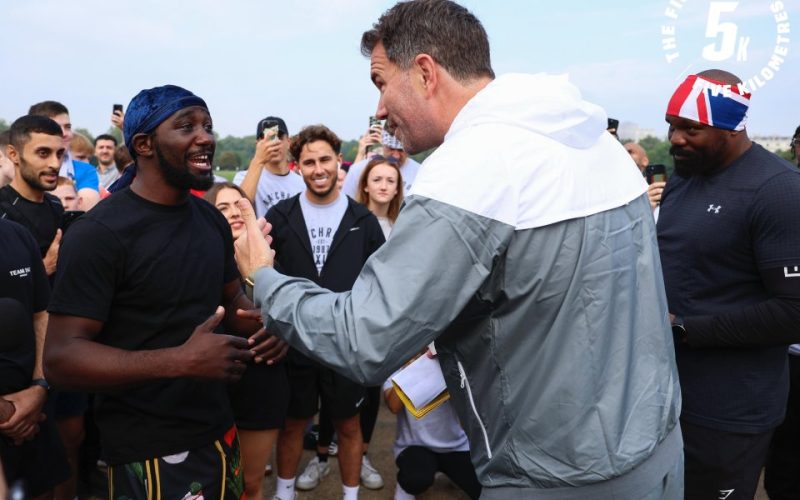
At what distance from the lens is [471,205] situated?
Answer: 1485 mm

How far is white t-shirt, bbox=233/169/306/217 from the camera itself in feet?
19.0

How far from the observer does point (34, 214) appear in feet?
14.5

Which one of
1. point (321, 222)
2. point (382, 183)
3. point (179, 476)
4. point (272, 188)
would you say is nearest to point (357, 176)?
point (382, 183)

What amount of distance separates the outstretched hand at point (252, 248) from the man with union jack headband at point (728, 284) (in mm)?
1790

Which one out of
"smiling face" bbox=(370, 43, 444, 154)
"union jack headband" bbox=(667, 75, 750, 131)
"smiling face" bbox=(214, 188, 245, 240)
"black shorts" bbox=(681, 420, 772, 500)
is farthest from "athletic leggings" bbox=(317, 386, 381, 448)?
"smiling face" bbox=(370, 43, 444, 154)

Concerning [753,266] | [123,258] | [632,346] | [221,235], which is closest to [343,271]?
[221,235]

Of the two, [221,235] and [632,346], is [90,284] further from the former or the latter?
[632,346]

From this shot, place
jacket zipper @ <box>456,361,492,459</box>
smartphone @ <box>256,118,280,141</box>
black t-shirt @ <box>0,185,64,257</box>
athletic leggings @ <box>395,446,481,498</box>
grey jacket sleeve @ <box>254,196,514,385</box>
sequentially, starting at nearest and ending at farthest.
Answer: grey jacket sleeve @ <box>254,196,514,385</box> → jacket zipper @ <box>456,361,492,459</box> → athletic leggings @ <box>395,446,481,498</box> → black t-shirt @ <box>0,185,64,257</box> → smartphone @ <box>256,118,280,141</box>

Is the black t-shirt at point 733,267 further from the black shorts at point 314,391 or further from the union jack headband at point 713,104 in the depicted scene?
the black shorts at point 314,391

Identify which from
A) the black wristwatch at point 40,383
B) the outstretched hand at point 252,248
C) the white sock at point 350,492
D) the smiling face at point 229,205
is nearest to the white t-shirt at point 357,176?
the smiling face at point 229,205

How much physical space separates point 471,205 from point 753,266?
1713 millimetres

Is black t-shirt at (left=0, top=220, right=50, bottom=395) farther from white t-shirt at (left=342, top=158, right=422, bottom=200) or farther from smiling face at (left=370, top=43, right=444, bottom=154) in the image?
white t-shirt at (left=342, top=158, right=422, bottom=200)

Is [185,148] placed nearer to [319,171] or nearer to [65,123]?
[319,171]

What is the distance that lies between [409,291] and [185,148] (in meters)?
1.30
